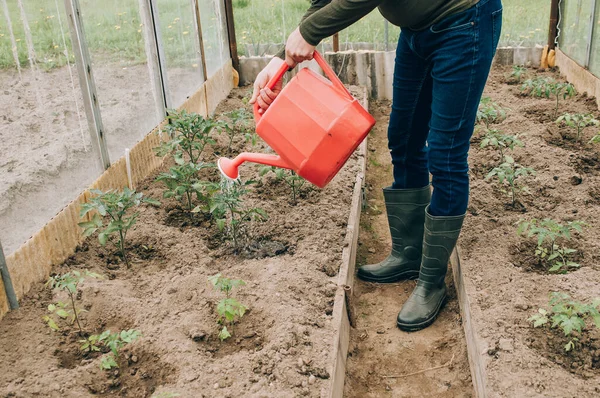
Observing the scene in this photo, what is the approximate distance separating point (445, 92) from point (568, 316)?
0.90 meters

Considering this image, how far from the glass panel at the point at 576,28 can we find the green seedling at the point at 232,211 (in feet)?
12.4

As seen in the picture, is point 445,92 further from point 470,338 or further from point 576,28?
point 576,28

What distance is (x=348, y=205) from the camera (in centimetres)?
360

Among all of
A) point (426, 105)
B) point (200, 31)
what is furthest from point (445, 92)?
point (200, 31)

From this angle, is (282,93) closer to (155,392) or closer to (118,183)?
(155,392)

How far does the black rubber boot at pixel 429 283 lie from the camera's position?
2676 mm

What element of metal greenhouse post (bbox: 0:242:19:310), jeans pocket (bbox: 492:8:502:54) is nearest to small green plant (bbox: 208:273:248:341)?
metal greenhouse post (bbox: 0:242:19:310)

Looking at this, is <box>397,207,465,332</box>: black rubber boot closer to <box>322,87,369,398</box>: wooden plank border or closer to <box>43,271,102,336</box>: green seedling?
<box>322,87,369,398</box>: wooden plank border

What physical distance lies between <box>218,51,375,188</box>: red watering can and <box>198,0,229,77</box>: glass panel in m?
3.29

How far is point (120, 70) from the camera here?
3797 millimetres

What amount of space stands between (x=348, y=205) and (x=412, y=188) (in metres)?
0.68

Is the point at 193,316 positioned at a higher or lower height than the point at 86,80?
lower

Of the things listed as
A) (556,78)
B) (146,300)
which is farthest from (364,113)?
(556,78)

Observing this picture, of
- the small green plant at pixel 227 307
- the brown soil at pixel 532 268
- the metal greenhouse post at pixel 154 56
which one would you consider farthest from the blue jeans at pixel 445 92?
the metal greenhouse post at pixel 154 56
